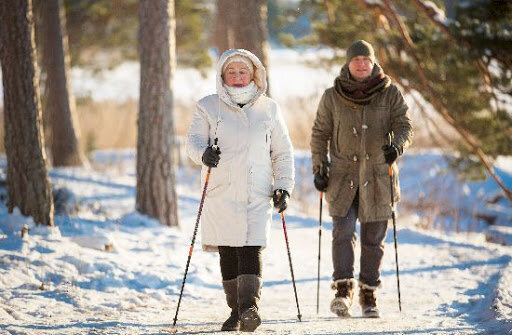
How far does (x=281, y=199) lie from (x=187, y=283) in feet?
7.01

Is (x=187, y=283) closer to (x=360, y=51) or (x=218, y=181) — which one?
(x=218, y=181)

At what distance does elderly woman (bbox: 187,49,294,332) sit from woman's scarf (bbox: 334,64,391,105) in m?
0.85

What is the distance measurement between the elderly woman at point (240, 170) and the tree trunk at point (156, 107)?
3.56 m

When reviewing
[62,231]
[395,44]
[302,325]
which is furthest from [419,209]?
[302,325]

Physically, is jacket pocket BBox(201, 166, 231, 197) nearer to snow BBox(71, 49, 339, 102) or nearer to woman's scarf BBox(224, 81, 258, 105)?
woman's scarf BBox(224, 81, 258, 105)

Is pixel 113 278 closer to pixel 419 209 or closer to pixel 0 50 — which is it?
pixel 0 50

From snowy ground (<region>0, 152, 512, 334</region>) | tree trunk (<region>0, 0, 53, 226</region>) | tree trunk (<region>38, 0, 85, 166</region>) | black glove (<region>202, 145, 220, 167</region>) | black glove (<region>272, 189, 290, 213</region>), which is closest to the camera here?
black glove (<region>202, 145, 220, 167</region>)

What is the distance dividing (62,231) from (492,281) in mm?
4311

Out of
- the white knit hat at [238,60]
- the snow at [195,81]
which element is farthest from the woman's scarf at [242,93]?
the snow at [195,81]

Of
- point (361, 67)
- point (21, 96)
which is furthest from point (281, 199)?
point (21, 96)

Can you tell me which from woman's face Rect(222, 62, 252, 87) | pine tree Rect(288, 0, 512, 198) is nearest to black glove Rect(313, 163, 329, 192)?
woman's face Rect(222, 62, 252, 87)

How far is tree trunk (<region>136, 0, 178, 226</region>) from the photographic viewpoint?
8.09 metres

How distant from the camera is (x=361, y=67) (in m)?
5.33

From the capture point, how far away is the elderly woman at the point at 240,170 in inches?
180
